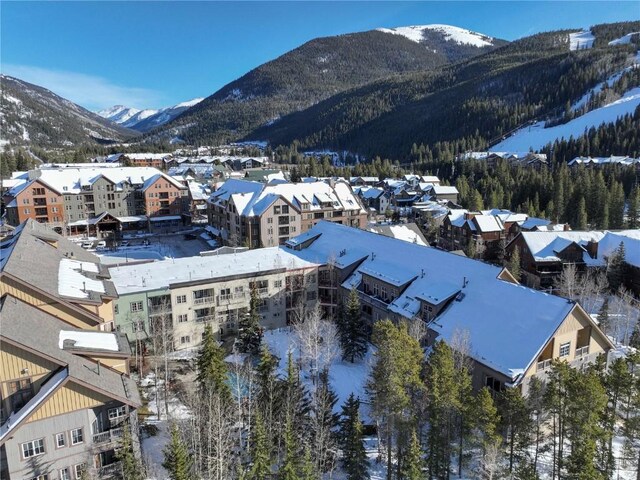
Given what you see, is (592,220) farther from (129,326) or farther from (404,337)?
(129,326)

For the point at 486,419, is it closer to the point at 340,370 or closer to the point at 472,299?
the point at 472,299

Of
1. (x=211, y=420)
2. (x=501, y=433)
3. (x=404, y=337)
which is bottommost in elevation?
(x=501, y=433)

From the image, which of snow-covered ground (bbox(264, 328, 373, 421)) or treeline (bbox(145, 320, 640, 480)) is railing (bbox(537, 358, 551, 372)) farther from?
snow-covered ground (bbox(264, 328, 373, 421))

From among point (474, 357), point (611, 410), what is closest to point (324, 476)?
point (474, 357)

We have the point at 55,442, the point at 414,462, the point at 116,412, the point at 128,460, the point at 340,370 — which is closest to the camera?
the point at 128,460

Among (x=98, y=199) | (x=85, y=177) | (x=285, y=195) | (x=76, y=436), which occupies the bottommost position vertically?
(x=76, y=436)

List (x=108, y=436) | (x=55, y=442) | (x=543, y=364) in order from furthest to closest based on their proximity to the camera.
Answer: (x=543, y=364), (x=108, y=436), (x=55, y=442)

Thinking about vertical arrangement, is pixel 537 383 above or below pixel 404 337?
below

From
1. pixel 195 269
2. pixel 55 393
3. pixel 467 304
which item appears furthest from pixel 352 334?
pixel 55 393

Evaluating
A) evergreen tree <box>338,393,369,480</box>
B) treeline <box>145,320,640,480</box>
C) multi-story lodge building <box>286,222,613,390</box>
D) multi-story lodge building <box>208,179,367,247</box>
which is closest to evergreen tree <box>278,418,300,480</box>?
treeline <box>145,320,640,480</box>
